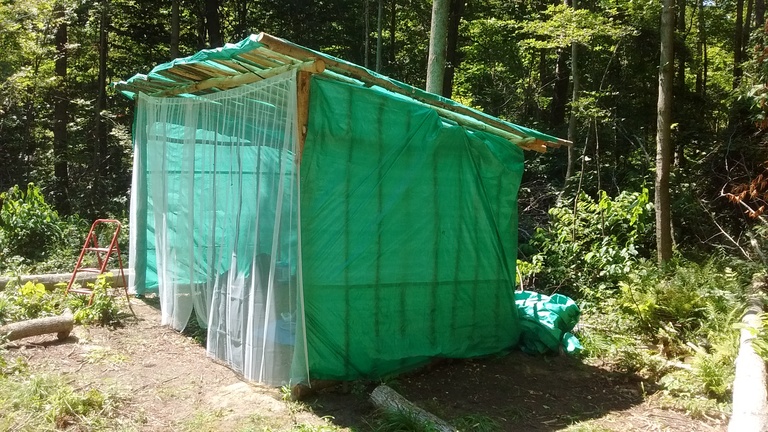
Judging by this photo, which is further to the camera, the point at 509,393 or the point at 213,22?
the point at 213,22

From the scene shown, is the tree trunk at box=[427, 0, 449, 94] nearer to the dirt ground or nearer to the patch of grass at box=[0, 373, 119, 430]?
the dirt ground

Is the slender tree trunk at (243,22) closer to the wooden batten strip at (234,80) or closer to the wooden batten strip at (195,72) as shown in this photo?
the wooden batten strip at (234,80)

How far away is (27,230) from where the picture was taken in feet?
29.7

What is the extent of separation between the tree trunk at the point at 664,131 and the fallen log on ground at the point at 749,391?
8.78 feet

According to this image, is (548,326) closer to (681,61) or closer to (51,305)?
(51,305)

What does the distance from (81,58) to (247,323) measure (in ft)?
46.0

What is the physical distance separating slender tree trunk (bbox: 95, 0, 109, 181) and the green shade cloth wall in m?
11.5

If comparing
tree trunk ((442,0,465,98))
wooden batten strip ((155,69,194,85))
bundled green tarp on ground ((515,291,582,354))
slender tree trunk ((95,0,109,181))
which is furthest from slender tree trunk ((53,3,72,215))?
bundled green tarp on ground ((515,291,582,354))

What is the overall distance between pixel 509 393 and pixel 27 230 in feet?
26.4

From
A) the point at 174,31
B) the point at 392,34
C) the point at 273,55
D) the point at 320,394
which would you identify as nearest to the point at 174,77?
the point at 273,55

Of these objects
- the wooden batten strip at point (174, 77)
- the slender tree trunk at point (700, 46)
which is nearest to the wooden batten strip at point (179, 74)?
the wooden batten strip at point (174, 77)

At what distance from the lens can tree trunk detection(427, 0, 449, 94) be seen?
7429 millimetres

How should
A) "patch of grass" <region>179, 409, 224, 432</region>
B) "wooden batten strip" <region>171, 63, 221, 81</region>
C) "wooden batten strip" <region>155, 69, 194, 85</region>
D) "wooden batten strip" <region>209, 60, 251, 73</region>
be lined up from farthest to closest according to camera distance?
"wooden batten strip" <region>155, 69, 194, 85</region> < "wooden batten strip" <region>171, 63, 221, 81</region> < "wooden batten strip" <region>209, 60, 251, 73</region> < "patch of grass" <region>179, 409, 224, 432</region>

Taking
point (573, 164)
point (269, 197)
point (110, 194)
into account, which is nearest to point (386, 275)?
point (269, 197)
